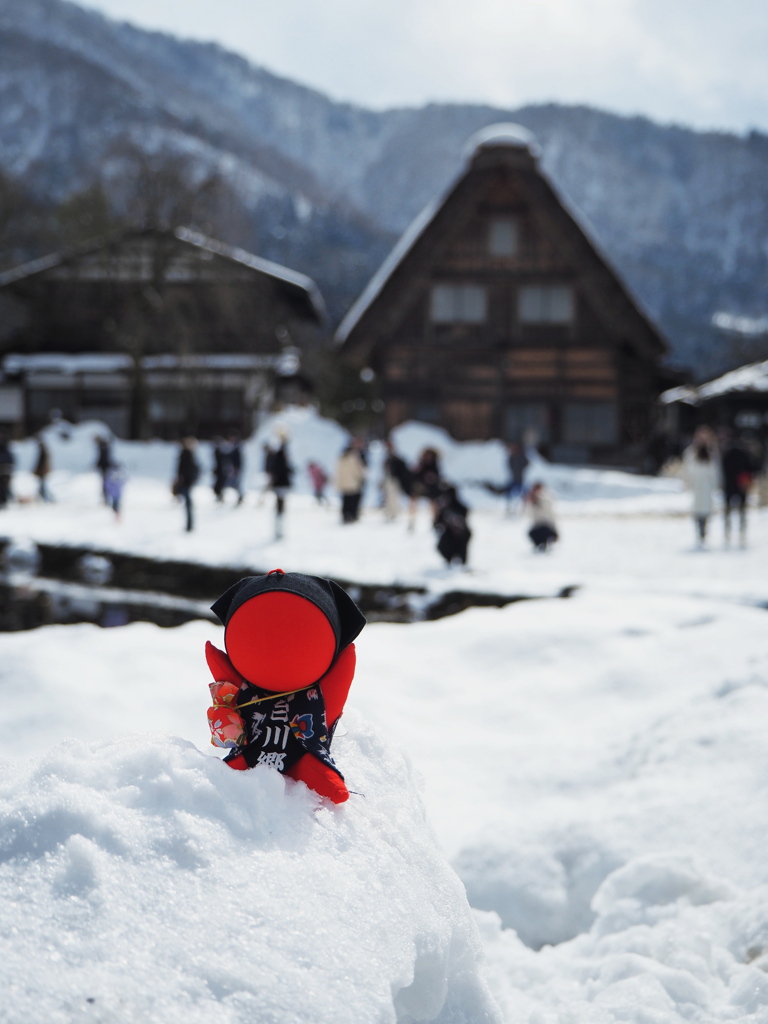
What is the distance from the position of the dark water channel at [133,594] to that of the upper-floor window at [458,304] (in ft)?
46.0

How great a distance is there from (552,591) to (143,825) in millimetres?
6902

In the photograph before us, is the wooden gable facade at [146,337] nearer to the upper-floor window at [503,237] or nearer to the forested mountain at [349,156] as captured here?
the upper-floor window at [503,237]

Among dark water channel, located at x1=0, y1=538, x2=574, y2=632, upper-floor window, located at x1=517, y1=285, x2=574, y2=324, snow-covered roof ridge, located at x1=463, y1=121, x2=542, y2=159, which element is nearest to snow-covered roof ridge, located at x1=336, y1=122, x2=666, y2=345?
snow-covered roof ridge, located at x1=463, y1=121, x2=542, y2=159

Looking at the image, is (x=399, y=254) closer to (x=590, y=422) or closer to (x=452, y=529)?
(x=590, y=422)

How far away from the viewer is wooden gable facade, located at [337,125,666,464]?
73.2ft

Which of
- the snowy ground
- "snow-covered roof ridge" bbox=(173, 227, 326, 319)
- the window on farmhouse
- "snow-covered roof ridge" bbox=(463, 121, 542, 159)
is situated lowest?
the snowy ground

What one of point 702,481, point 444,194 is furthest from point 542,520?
point 444,194

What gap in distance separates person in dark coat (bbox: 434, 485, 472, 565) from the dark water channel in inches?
39.2

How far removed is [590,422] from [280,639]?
2189 centimetres

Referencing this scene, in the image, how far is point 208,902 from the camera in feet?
5.23

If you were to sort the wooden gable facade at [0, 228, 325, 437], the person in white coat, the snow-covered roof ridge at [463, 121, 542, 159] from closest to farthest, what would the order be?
the person in white coat < the snow-covered roof ridge at [463, 121, 542, 159] < the wooden gable facade at [0, 228, 325, 437]

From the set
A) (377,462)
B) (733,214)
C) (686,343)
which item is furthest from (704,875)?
(733,214)

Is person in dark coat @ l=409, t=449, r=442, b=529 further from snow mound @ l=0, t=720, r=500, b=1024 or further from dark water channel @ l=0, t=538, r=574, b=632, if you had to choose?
snow mound @ l=0, t=720, r=500, b=1024

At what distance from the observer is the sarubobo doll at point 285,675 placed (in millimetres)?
2143
